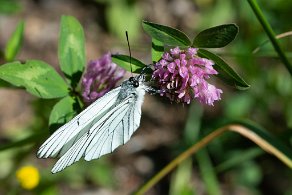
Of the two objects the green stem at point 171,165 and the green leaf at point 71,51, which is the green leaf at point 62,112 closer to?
the green leaf at point 71,51

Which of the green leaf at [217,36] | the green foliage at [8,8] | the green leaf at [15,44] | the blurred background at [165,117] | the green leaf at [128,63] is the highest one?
the green foliage at [8,8]

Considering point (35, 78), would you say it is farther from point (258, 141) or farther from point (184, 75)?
point (258, 141)

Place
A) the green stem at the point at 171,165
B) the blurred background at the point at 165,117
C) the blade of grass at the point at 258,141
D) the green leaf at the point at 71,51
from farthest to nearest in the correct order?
the blurred background at the point at 165,117 → the green stem at the point at 171,165 → the blade of grass at the point at 258,141 → the green leaf at the point at 71,51

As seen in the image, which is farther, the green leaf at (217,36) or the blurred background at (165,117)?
the blurred background at (165,117)

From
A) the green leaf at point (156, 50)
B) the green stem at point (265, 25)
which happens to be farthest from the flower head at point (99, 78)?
the green stem at point (265, 25)

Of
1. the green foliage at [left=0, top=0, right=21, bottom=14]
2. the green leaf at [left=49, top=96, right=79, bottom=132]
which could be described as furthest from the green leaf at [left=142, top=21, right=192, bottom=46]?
the green foliage at [left=0, top=0, right=21, bottom=14]

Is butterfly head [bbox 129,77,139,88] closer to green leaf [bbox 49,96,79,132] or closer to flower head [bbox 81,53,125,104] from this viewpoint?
flower head [bbox 81,53,125,104]

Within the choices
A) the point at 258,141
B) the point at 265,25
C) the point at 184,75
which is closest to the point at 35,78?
the point at 184,75

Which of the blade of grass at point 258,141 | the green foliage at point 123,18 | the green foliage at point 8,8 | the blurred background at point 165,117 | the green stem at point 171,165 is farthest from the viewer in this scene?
the green foliage at point 123,18
